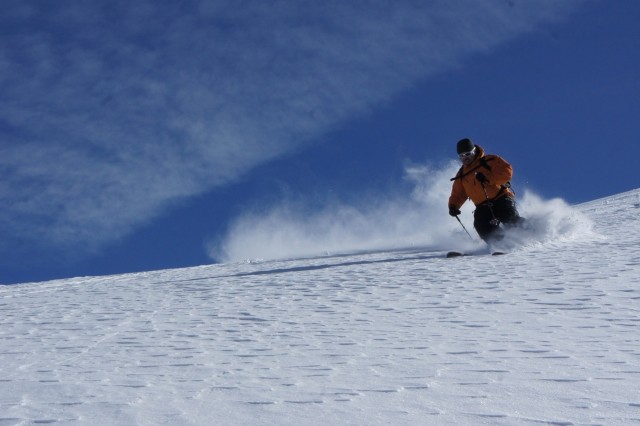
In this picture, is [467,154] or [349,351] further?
[467,154]

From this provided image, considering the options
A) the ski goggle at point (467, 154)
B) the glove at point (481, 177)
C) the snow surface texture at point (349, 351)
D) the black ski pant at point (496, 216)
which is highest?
the ski goggle at point (467, 154)

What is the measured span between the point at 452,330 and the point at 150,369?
2162 mm

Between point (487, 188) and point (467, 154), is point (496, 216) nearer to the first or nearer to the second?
point (487, 188)

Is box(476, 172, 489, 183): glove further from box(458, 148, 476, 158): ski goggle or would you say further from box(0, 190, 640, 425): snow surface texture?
box(0, 190, 640, 425): snow surface texture

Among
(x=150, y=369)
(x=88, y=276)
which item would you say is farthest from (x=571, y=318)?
(x=88, y=276)

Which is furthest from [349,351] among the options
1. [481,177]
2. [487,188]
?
[487,188]

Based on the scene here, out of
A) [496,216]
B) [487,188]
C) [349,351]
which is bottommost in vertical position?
[349,351]

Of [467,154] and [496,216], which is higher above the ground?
[467,154]

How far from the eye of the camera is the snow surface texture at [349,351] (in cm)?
339

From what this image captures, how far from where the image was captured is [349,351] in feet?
15.5

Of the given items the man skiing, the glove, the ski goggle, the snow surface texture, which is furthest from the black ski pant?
the snow surface texture

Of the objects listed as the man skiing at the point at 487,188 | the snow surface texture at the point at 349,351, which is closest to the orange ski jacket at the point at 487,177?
the man skiing at the point at 487,188

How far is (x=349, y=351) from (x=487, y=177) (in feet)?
23.7

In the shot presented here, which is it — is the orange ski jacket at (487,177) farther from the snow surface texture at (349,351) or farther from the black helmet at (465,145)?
the snow surface texture at (349,351)
